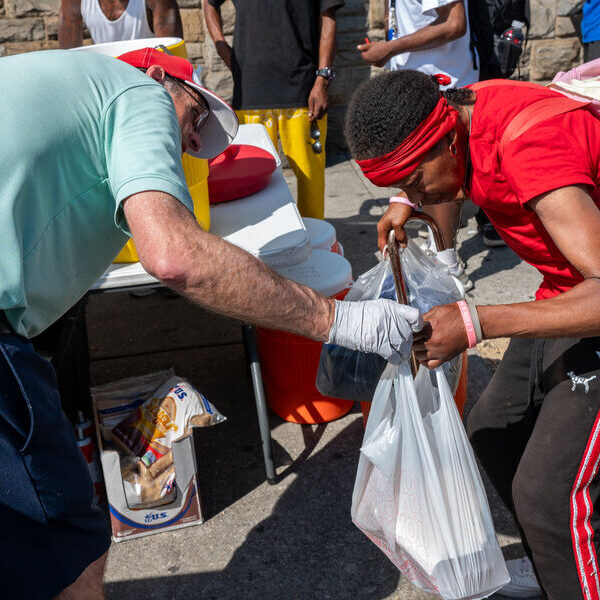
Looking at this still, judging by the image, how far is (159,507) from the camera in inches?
95.4

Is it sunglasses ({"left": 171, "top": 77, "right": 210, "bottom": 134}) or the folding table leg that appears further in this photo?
the folding table leg

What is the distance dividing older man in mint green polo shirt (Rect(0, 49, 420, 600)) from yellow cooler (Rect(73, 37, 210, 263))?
0.81 metres

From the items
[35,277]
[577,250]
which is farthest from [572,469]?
[35,277]

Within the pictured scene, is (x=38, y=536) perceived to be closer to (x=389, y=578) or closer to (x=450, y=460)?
(x=450, y=460)

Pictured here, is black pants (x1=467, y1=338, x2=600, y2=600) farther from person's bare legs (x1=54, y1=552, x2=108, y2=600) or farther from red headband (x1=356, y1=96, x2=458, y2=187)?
person's bare legs (x1=54, y1=552, x2=108, y2=600)

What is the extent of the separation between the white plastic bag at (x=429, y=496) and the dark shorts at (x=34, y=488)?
2.42 ft

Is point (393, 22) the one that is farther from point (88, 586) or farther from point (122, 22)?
point (88, 586)

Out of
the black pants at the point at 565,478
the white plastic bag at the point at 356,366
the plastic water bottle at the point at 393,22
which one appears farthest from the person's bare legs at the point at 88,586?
the plastic water bottle at the point at 393,22

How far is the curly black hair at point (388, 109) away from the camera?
168cm

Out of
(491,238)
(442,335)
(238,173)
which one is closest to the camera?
(442,335)

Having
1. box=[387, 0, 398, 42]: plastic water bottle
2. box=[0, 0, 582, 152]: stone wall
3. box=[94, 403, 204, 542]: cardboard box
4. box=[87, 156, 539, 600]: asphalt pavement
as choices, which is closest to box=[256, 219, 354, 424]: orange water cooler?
box=[87, 156, 539, 600]: asphalt pavement

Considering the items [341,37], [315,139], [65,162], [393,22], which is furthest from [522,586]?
[341,37]

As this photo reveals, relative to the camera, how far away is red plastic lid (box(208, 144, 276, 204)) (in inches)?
112

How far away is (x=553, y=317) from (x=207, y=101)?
103cm
